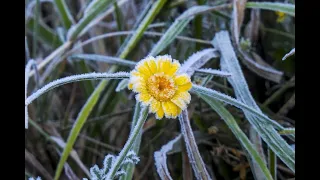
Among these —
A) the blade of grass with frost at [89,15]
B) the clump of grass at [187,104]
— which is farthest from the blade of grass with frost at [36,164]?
the blade of grass with frost at [89,15]

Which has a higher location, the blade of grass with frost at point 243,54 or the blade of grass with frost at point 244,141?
the blade of grass with frost at point 243,54

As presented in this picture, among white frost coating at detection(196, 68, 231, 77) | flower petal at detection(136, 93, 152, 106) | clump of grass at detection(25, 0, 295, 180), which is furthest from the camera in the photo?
clump of grass at detection(25, 0, 295, 180)

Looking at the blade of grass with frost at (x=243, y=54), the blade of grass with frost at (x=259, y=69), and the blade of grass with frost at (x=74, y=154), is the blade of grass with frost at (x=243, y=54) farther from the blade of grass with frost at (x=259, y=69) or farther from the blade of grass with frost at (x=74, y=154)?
the blade of grass with frost at (x=74, y=154)

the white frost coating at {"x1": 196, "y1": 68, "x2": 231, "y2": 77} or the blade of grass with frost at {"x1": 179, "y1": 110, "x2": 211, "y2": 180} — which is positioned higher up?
the white frost coating at {"x1": 196, "y1": 68, "x2": 231, "y2": 77}

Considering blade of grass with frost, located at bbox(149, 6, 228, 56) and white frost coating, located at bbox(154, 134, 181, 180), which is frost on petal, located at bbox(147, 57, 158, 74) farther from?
blade of grass with frost, located at bbox(149, 6, 228, 56)

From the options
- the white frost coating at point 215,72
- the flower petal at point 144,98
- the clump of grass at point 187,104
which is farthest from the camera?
the clump of grass at point 187,104

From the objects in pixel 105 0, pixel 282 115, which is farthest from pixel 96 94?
pixel 282 115

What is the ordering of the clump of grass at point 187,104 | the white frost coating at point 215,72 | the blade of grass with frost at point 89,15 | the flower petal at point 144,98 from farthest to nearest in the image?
the blade of grass with frost at point 89,15 < the clump of grass at point 187,104 < the white frost coating at point 215,72 < the flower petal at point 144,98

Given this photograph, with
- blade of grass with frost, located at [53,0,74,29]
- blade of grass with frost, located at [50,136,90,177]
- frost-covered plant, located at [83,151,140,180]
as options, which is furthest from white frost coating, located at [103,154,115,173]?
blade of grass with frost, located at [53,0,74,29]
